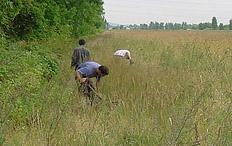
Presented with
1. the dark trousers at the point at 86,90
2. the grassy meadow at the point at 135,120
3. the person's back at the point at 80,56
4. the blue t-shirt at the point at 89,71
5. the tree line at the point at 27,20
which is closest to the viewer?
the grassy meadow at the point at 135,120

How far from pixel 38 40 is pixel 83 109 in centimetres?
557

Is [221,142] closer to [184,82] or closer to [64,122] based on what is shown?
[64,122]

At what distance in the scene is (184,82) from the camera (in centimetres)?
588

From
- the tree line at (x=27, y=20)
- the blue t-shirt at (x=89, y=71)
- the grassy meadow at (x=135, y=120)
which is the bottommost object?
the grassy meadow at (x=135, y=120)

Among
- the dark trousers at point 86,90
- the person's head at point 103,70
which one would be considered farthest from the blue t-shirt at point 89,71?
the person's head at point 103,70

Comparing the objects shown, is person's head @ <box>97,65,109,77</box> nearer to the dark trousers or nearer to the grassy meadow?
the dark trousers

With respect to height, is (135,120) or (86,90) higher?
(86,90)

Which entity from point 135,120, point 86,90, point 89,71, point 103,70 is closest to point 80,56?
point 89,71

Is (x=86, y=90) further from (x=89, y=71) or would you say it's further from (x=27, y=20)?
(x=27, y=20)

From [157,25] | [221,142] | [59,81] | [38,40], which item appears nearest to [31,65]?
[59,81]

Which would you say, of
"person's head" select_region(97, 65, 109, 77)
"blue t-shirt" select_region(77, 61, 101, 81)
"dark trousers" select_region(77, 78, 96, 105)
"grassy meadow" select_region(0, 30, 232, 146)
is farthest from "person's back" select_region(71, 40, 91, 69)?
"person's head" select_region(97, 65, 109, 77)

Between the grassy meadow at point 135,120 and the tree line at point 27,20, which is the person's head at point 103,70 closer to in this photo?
the grassy meadow at point 135,120

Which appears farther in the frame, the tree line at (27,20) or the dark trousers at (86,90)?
the tree line at (27,20)

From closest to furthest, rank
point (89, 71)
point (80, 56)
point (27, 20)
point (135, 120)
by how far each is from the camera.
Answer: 1. point (135, 120)
2. point (89, 71)
3. point (80, 56)
4. point (27, 20)
